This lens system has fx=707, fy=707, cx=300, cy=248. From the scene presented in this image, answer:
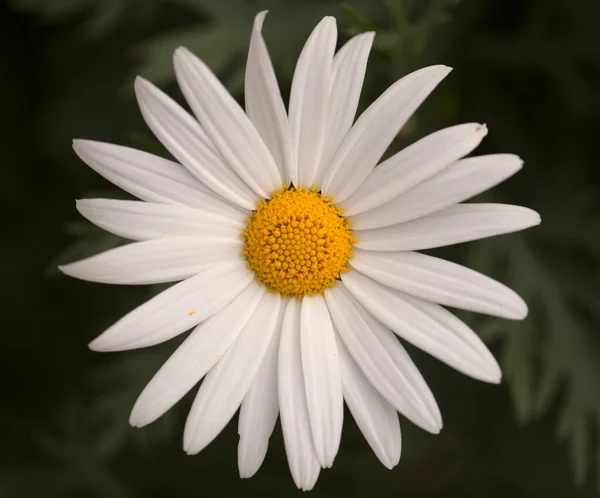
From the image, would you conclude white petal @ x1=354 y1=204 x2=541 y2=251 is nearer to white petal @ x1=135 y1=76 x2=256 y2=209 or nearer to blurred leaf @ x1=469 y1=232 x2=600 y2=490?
white petal @ x1=135 y1=76 x2=256 y2=209

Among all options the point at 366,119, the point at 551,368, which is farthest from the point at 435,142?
the point at 551,368

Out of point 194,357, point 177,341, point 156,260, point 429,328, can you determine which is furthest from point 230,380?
point 177,341

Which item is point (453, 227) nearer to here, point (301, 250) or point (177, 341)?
point (301, 250)

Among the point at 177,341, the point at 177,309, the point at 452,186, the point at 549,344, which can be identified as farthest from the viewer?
the point at 177,341

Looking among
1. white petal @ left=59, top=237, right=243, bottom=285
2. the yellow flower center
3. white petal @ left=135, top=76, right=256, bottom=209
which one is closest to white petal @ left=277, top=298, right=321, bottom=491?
the yellow flower center

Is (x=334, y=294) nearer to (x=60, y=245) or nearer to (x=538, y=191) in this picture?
(x=538, y=191)

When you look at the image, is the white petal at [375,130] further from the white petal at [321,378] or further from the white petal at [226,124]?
the white petal at [321,378]
